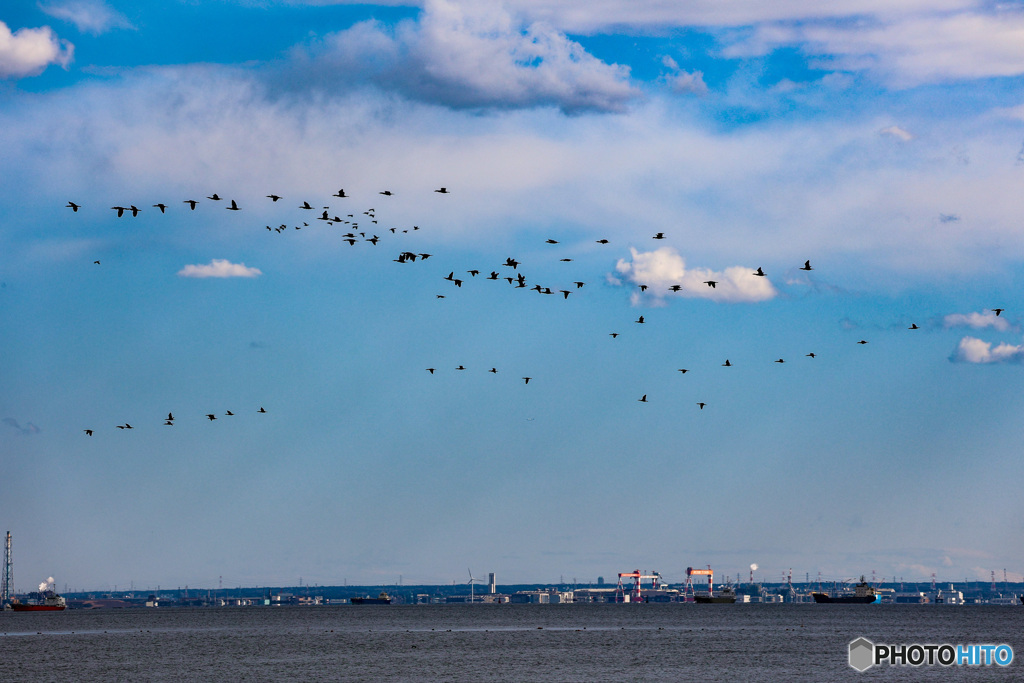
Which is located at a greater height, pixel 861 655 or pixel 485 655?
pixel 861 655

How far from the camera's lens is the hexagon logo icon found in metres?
103

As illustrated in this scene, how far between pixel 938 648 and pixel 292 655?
243 feet

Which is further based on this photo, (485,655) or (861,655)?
(485,655)

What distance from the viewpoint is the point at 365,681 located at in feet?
299

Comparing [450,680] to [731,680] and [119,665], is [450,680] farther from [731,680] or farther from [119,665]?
[119,665]

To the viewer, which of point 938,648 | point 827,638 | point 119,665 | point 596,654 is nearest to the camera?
point 119,665

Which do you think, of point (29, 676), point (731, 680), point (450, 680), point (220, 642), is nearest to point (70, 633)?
point (220, 642)

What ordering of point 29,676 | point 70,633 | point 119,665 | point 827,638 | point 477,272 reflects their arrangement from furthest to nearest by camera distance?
point 70,633 < point 827,638 < point 119,665 < point 29,676 < point 477,272

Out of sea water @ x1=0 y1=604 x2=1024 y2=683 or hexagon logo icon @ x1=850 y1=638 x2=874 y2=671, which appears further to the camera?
hexagon logo icon @ x1=850 y1=638 x2=874 y2=671

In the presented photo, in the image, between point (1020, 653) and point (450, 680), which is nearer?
point (450, 680)

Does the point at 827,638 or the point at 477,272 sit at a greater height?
the point at 477,272

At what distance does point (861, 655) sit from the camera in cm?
11688

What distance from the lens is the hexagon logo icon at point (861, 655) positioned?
10343 centimetres

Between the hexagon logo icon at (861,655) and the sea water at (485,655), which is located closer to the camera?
the sea water at (485,655)
